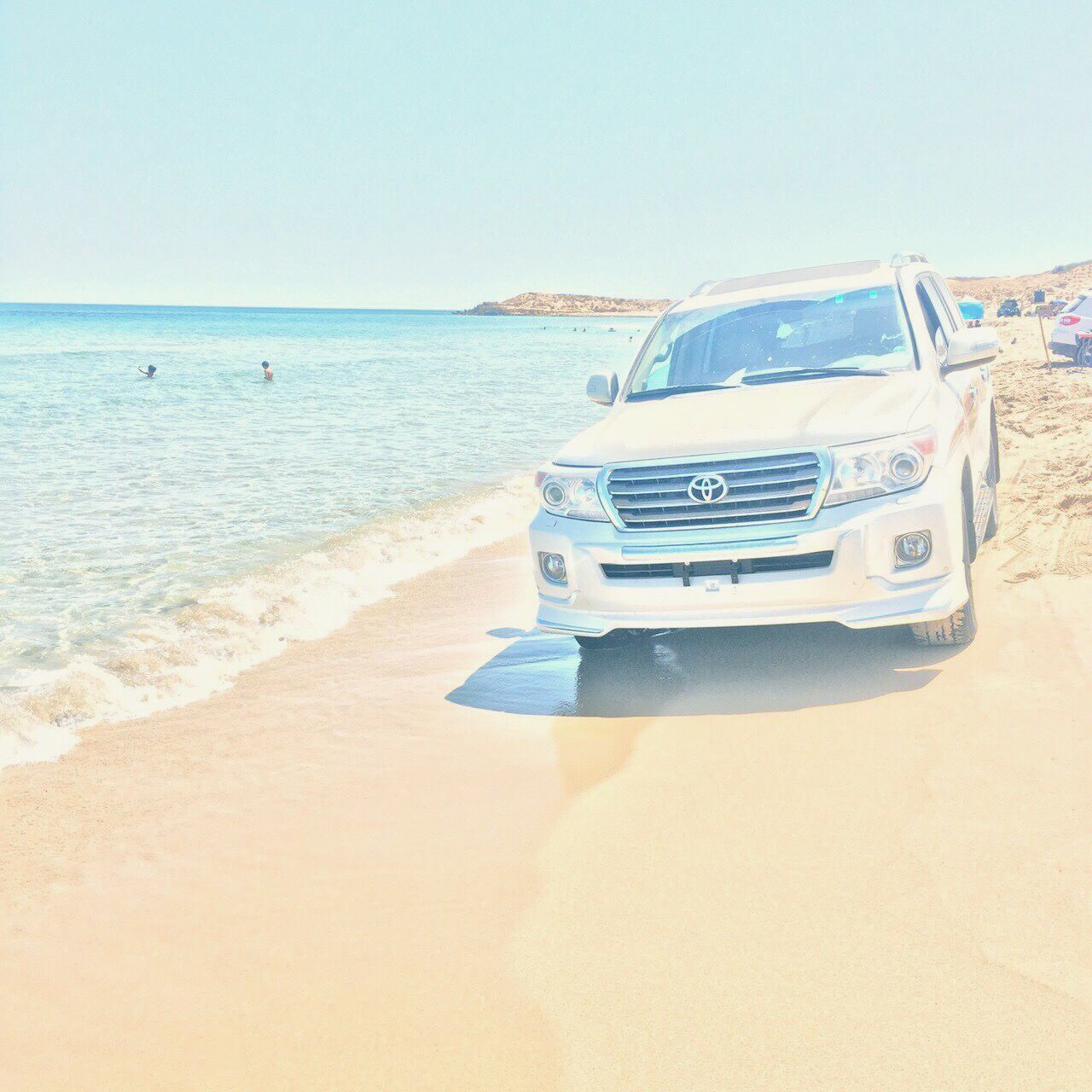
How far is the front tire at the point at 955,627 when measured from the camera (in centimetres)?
486

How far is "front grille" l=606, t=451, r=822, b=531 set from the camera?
14.6 feet

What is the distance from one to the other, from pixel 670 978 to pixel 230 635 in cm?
446

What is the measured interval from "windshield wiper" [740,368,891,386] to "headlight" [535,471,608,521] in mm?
1309

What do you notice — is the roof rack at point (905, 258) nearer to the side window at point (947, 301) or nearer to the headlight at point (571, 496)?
the side window at point (947, 301)

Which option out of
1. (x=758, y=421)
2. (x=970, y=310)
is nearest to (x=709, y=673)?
(x=758, y=421)

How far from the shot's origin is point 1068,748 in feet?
12.8

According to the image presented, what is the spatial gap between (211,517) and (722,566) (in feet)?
23.9

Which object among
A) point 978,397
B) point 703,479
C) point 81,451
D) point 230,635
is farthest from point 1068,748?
point 81,451

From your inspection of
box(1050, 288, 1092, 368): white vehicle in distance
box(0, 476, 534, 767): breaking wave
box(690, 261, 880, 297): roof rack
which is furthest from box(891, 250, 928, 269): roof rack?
box(1050, 288, 1092, 368): white vehicle in distance

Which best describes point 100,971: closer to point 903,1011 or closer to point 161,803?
point 161,803

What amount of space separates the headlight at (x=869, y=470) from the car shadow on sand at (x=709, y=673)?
887 mm

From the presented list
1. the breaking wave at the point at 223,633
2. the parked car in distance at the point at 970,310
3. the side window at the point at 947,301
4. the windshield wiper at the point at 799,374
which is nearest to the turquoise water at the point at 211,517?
the breaking wave at the point at 223,633

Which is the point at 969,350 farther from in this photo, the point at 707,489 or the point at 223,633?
the point at 223,633

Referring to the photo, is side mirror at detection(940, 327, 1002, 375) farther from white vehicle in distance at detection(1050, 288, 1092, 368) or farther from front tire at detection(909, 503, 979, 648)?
white vehicle in distance at detection(1050, 288, 1092, 368)
